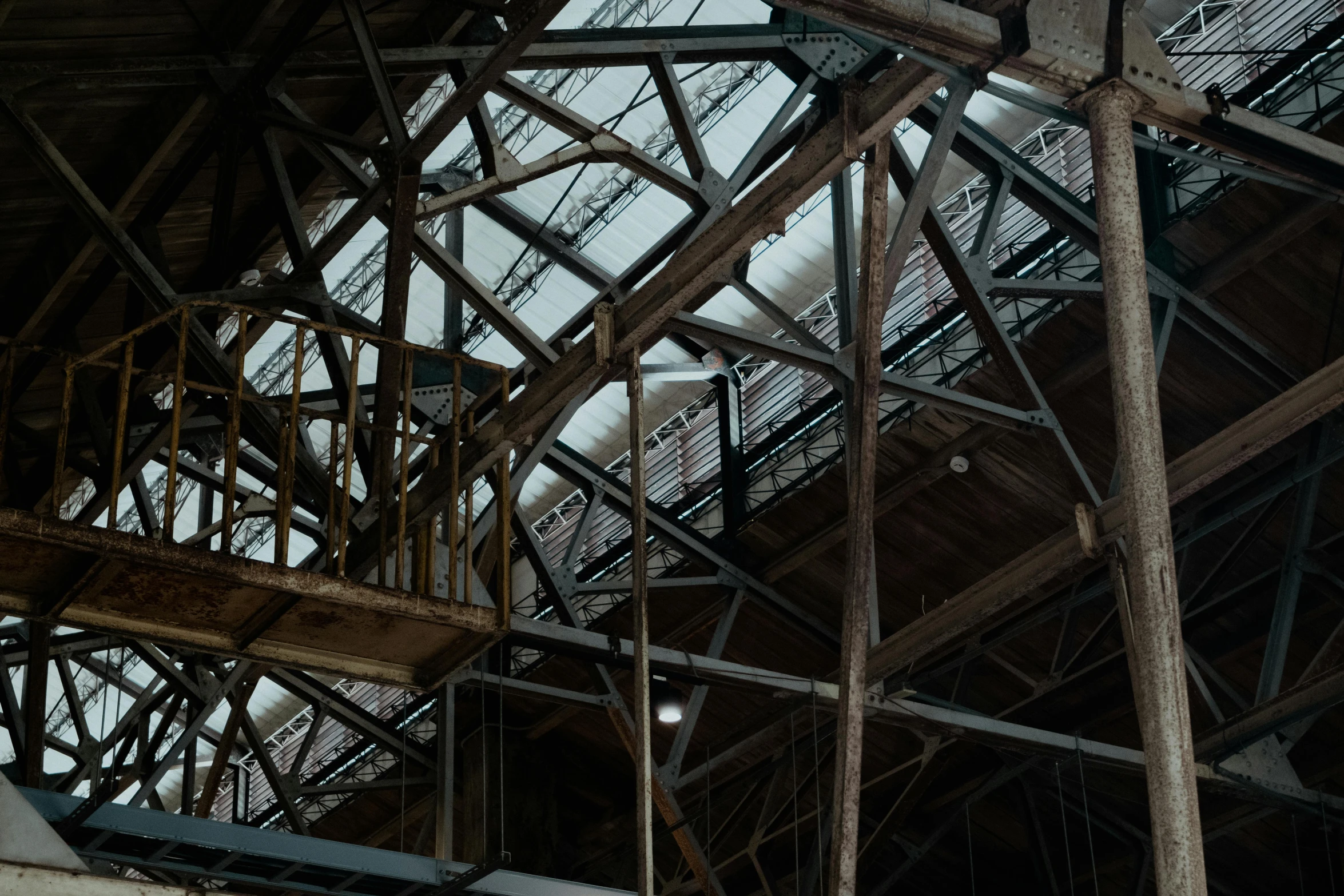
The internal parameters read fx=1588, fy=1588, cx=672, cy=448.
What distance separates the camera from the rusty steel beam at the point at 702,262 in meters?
9.80

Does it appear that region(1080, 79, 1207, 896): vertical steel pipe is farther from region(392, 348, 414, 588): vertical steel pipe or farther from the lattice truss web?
the lattice truss web

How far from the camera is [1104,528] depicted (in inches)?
517

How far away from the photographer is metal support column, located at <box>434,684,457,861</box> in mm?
18078

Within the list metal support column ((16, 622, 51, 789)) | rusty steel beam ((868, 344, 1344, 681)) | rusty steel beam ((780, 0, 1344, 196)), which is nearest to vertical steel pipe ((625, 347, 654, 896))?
rusty steel beam ((780, 0, 1344, 196))

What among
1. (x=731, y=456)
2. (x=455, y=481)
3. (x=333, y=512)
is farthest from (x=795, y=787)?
(x=333, y=512)

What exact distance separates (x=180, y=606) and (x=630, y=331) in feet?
12.0

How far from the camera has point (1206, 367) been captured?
19.0 m

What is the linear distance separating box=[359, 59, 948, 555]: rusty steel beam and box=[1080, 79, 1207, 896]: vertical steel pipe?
44.7 inches

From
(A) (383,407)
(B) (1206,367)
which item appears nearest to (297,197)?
(A) (383,407)

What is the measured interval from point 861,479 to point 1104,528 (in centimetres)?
333

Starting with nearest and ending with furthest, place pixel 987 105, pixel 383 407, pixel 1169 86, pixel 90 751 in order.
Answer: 1. pixel 1169 86
2. pixel 383 407
3. pixel 90 751
4. pixel 987 105

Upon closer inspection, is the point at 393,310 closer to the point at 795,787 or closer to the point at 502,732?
the point at 502,732

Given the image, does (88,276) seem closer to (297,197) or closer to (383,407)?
(297,197)

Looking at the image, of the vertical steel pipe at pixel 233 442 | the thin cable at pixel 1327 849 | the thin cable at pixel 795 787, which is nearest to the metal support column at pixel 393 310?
the vertical steel pipe at pixel 233 442
